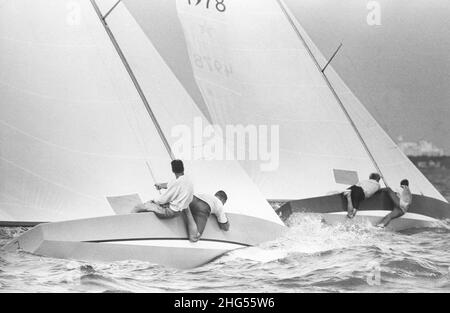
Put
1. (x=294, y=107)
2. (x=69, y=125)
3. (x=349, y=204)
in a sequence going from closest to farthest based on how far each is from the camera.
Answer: (x=69, y=125) → (x=349, y=204) → (x=294, y=107)

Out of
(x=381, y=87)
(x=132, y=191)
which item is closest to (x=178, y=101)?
(x=132, y=191)

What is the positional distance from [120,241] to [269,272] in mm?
829

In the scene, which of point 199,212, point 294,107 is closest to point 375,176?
point 294,107

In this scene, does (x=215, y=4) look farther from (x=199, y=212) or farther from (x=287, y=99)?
(x=199, y=212)

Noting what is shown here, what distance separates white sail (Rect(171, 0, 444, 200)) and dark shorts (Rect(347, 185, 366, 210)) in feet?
0.37

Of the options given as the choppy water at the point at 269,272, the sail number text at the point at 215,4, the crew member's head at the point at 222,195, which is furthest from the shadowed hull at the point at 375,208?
the sail number text at the point at 215,4

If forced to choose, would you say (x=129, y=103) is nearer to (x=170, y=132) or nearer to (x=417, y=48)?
(x=170, y=132)

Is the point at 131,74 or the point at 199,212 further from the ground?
the point at 131,74

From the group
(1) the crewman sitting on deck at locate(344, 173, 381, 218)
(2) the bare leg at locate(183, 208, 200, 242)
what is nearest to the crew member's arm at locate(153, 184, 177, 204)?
(2) the bare leg at locate(183, 208, 200, 242)

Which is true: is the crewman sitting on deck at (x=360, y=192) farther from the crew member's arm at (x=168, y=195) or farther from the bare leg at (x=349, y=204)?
the crew member's arm at (x=168, y=195)

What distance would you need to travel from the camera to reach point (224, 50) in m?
6.10

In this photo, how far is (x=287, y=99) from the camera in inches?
246

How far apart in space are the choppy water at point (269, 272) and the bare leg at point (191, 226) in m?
0.17
